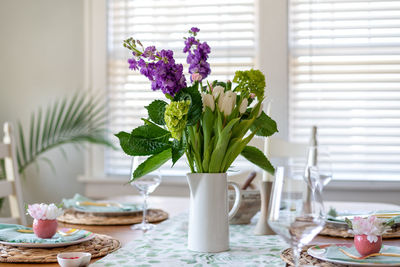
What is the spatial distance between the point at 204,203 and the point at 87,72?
7.50 ft

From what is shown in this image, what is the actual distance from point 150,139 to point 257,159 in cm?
26

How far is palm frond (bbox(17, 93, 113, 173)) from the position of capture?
3146mm

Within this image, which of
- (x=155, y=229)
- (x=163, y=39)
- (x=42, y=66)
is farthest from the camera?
(x=42, y=66)

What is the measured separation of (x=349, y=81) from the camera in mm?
3068

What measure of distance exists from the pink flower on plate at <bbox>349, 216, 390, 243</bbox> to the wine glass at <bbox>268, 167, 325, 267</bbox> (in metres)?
0.22

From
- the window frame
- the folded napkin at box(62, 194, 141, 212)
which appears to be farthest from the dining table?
the window frame

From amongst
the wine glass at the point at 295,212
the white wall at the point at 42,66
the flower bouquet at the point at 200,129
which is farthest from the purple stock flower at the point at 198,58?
the white wall at the point at 42,66

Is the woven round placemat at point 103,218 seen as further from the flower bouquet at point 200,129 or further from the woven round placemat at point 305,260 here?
the woven round placemat at point 305,260

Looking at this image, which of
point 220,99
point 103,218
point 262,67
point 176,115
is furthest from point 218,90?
point 262,67

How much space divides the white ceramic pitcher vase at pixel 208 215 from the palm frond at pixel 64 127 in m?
1.92

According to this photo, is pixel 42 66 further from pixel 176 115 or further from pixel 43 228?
pixel 176 115

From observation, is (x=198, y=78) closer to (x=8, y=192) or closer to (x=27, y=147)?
(x=8, y=192)

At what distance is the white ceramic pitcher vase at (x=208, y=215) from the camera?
47.6 inches

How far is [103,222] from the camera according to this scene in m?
1.59
